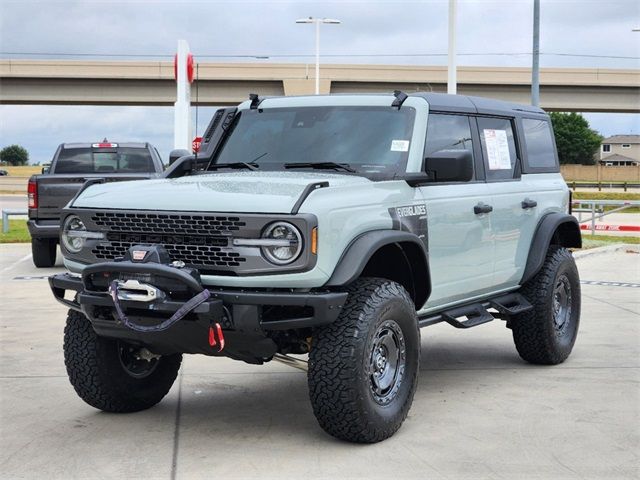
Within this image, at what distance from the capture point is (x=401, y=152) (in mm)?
6586

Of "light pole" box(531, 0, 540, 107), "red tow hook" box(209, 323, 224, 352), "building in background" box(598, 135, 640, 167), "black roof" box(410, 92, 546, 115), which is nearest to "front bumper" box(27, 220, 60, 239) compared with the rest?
"black roof" box(410, 92, 546, 115)

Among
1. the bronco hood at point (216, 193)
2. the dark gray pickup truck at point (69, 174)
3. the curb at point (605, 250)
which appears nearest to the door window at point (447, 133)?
the bronco hood at point (216, 193)

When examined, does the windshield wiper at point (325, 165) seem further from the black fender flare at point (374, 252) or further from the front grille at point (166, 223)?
the front grille at point (166, 223)

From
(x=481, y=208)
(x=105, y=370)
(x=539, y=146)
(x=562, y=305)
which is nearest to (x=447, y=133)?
(x=481, y=208)

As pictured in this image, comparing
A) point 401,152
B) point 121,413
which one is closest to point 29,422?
point 121,413

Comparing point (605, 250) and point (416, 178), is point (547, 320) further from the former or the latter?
point (605, 250)

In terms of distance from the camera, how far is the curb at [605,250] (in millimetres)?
17828

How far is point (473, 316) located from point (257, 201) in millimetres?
2543

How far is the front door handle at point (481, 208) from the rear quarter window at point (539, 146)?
112 centimetres

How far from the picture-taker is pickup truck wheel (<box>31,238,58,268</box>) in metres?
15.5

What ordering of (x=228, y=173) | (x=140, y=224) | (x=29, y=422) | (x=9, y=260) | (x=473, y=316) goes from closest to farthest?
(x=140, y=224), (x=29, y=422), (x=228, y=173), (x=473, y=316), (x=9, y=260)

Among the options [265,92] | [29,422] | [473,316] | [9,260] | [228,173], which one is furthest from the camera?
[265,92]

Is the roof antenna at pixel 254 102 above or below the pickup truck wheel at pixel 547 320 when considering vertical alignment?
above

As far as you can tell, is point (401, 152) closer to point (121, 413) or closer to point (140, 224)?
point (140, 224)
